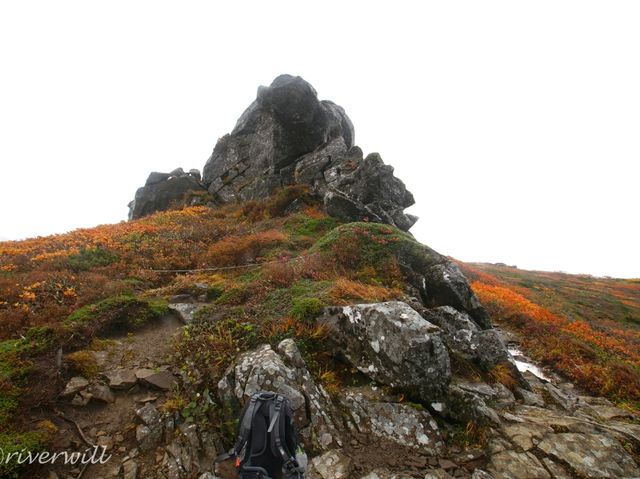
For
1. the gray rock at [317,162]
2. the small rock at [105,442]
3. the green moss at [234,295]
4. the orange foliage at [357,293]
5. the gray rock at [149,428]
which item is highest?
the gray rock at [317,162]

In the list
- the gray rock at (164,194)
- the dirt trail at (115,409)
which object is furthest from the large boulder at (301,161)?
the dirt trail at (115,409)

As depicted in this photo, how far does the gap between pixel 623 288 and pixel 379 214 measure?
122 ft

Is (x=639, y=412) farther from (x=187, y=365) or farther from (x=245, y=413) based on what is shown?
(x=187, y=365)

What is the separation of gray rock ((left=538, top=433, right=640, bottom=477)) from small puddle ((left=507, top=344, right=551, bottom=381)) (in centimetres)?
440

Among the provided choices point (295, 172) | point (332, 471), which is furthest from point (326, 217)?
point (332, 471)

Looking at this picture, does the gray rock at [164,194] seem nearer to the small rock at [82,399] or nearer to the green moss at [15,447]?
the small rock at [82,399]

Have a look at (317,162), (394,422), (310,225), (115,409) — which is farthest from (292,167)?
(394,422)

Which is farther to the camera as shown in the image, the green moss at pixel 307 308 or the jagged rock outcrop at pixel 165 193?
the jagged rock outcrop at pixel 165 193

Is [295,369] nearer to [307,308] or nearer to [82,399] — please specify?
[307,308]

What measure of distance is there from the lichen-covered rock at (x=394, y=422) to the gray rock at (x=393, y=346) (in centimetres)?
53

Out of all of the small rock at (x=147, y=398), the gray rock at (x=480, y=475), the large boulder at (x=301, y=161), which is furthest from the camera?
the large boulder at (x=301, y=161)

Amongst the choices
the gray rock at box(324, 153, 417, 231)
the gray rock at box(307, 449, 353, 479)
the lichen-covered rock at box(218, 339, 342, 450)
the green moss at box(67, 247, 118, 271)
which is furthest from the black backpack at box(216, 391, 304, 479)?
the gray rock at box(324, 153, 417, 231)

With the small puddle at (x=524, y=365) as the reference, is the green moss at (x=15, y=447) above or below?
below

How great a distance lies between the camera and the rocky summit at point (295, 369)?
5.97m
